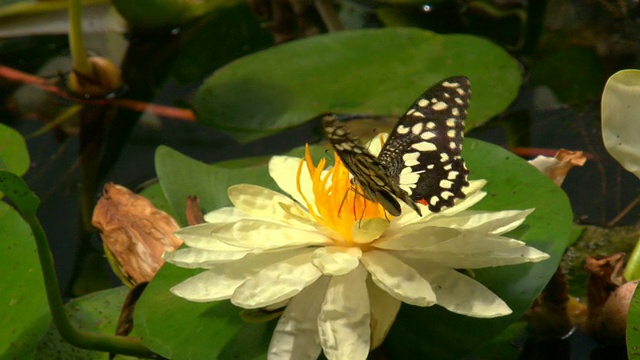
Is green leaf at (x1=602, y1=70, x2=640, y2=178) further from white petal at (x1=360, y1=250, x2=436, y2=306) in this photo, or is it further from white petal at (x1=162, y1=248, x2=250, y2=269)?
white petal at (x1=162, y1=248, x2=250, y2=269)

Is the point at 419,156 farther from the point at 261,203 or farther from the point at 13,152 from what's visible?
the point at 13,152

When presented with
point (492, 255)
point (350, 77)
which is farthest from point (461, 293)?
point (350, 77)

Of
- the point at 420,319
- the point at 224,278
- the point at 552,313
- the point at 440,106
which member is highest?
the point at 440,106

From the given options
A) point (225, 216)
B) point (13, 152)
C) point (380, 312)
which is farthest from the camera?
point (13, 152)

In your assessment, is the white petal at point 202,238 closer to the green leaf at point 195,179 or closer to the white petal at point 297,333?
the white petal at point 297,333

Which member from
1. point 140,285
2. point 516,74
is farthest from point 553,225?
point 516,74

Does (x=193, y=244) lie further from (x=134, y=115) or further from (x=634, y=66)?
(x=634, y=66)

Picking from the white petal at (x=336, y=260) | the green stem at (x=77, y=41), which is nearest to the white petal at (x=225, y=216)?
the white petal at (x=336, y=260)
